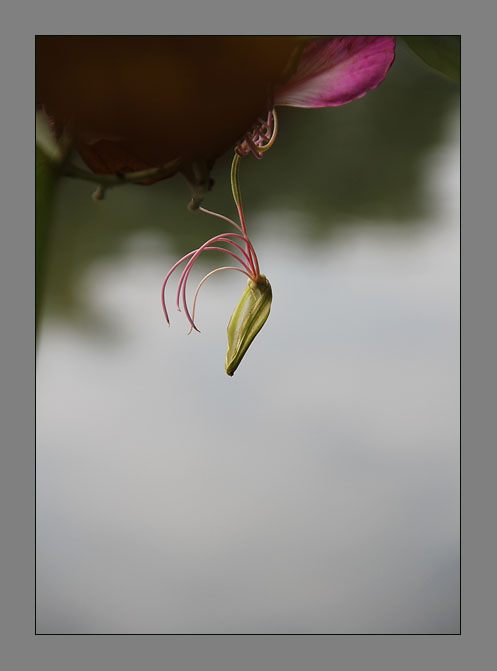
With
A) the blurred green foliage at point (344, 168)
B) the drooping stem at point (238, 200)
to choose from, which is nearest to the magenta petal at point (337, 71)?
the blurred green foliage at point (344, 168)

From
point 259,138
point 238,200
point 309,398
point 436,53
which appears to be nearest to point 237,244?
point 238,200

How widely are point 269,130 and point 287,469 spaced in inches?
31.1

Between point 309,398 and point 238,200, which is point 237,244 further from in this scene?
point 309,398

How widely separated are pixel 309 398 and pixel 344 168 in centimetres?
54

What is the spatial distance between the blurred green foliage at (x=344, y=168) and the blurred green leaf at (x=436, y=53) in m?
0.02

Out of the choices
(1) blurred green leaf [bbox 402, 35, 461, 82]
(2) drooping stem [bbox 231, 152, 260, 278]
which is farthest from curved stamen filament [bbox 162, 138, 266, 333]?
(1) blurred green leaf [bbox 402, 35, 461, 82]

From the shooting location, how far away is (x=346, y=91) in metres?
2.19

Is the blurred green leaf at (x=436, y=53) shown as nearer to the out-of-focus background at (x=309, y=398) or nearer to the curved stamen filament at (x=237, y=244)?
the out-of-focus background at (x=309, y=398)

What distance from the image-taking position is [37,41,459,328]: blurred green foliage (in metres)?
2.19

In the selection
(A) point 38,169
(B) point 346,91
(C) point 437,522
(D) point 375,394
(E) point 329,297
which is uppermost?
(B) point 346,91

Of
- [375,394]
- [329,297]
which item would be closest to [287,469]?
[375,394]

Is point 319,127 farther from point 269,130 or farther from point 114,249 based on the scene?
point 114,249

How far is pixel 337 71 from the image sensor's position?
2186 mm

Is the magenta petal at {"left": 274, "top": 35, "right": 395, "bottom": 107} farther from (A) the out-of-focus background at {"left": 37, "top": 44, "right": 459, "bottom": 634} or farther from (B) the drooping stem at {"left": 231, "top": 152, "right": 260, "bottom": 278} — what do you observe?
(B) the drooping stem at {"left": 231, "top": 152, "right": 260, "bottom": 278}
